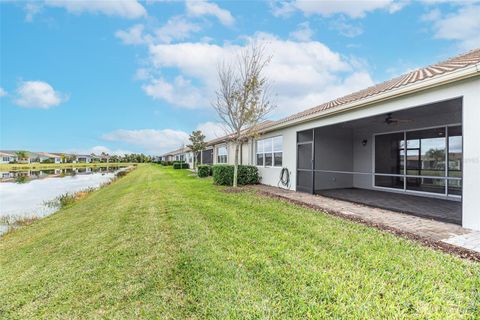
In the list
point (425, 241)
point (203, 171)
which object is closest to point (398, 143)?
point (425, 241)

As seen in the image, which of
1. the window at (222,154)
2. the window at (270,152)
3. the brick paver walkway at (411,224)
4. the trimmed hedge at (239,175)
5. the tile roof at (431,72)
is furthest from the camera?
the window at (222,154)

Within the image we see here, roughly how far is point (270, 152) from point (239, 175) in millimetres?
2072

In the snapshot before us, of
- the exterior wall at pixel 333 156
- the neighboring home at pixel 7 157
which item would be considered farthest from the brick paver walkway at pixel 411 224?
the neighboring home at pixel 7 157

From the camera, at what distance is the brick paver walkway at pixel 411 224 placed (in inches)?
158

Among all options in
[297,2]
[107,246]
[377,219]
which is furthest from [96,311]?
[297,2]

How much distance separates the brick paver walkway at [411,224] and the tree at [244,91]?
16.5 ft

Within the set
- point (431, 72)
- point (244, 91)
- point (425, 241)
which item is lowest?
point (425, 241)

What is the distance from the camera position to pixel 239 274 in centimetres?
307

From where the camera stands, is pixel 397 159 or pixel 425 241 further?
pixel 397 159

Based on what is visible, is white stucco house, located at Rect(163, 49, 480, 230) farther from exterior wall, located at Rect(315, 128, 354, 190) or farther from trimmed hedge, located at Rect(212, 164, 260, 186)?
trimmed hedge, located at Rect(212, 164, 260, 186)

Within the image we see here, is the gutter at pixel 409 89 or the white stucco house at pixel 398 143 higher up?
the gutter at pixel 409 89

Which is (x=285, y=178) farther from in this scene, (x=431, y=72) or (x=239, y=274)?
(x=239, y=274)

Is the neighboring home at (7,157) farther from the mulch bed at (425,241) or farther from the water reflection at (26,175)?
the mulch bed at (425,241)

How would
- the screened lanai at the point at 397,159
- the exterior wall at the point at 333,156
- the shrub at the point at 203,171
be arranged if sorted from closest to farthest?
1. the screened lanai at the point at 397,159
2. the exterior wall at the point at 333,156
3. the shrub at the point at 203,171
